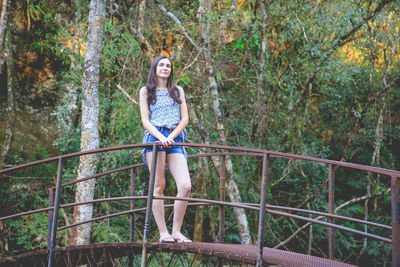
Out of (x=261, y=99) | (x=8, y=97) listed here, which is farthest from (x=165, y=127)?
(x=8, y=97)

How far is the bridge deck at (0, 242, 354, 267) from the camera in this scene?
11.6 ft

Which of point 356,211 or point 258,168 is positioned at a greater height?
point 258,168

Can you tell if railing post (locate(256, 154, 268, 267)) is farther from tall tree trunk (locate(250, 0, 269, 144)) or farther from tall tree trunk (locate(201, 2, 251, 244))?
tall tree trunk (locate(250, 0, 269, 144))

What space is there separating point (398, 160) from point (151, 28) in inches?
325

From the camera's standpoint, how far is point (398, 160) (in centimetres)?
1221

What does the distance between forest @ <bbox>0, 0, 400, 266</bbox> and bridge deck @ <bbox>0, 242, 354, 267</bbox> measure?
2.89 meters

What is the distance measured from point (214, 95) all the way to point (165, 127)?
3691mm

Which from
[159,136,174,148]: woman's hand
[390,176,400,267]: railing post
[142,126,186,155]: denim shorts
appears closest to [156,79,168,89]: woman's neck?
[142,126,186,155]: denim shorts

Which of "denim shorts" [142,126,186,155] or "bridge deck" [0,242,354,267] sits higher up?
"denim shorts" [142,126,186,155]

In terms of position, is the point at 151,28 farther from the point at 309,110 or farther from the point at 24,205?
the point at 24,205

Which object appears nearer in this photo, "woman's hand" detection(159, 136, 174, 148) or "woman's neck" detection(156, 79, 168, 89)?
"woman's hand" detection(159, 136, 174, 148)

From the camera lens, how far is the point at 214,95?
7746 mm

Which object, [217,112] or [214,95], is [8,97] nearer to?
[214,95]

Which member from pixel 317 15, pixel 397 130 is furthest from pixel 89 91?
pixel 397 130
